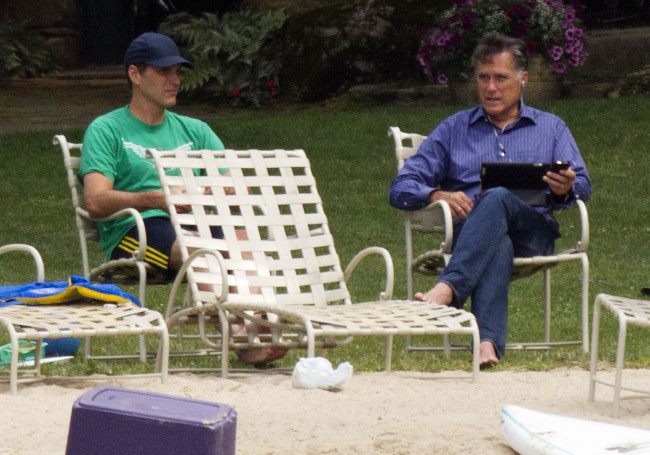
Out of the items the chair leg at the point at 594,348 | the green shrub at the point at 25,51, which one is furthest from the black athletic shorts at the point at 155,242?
the green shrub at the point at 25,51

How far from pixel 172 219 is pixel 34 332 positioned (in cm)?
109

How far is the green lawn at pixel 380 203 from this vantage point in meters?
6.33

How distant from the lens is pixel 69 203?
33.1 ft

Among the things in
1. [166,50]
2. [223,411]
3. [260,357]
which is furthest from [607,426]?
[166,50]

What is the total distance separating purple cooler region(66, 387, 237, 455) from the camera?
3008mm

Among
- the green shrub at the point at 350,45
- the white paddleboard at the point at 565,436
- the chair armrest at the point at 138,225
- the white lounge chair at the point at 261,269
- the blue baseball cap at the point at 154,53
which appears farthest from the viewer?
the green shrub at the point at 350,45

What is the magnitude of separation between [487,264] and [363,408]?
132cm

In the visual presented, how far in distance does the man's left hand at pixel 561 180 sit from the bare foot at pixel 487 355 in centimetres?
79

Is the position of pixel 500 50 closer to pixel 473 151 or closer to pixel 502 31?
pixel 473 151

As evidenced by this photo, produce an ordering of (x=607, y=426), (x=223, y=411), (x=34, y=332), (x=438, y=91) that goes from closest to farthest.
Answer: (x=223, y=411) → (x=607, y=426) → (x=34, y=332) → (x=438, y=91)

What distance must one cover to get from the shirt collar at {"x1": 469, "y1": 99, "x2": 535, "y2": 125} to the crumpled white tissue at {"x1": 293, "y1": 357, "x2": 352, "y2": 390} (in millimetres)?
1889

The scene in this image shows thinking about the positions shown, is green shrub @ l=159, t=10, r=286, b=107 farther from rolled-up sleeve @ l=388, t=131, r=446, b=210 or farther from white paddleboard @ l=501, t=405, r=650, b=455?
white paddleboard @ l=501, t=405, r=650, b=455

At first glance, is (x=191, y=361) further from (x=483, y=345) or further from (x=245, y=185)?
(x=483, y=345)

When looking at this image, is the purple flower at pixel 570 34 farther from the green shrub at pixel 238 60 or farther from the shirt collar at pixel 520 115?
the shirt collar at pixel 520 115
